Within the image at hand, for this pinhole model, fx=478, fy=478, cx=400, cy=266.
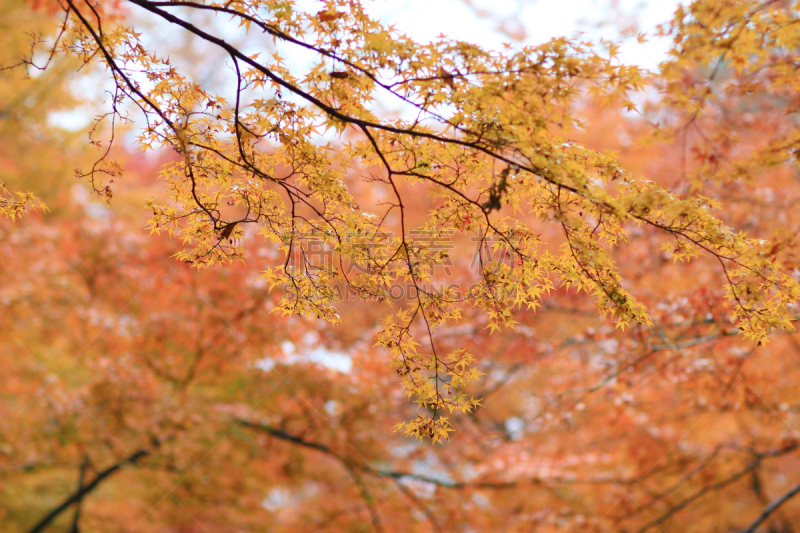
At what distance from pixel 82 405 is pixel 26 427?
89 cm

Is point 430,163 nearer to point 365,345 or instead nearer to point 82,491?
point 365,345

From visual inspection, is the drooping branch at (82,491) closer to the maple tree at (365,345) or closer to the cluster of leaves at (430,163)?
the maple tree at (365,345)

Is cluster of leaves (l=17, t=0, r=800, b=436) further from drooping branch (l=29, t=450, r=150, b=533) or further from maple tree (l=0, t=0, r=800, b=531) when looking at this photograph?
drooping branch (l=29, t=450, r=150, b=533)

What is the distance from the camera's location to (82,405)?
18.4 feet

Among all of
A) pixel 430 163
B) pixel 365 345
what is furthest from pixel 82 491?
pixel 430 163

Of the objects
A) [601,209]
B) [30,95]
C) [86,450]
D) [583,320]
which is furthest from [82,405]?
[583,320]

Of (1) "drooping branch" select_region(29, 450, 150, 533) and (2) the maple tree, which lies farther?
(1) "drooping branch" select_region(29, 450, 150, 533)

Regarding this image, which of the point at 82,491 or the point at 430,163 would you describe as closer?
the point at 430,163

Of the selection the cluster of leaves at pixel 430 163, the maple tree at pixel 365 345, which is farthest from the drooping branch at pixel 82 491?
the cluster of leaves at pixel 430 163

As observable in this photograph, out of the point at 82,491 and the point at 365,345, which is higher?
the point at 365,345

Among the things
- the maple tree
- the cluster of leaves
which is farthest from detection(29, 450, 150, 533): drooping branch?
the cluster of leaves

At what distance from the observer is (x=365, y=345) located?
6148mm

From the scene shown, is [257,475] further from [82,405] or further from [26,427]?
[26,427]

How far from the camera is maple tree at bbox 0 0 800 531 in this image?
2.36 metres
